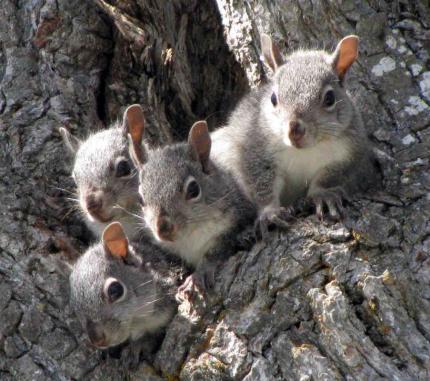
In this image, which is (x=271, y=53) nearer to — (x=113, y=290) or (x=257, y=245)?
(x=257, y=245)

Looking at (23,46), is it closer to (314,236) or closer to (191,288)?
(191,288)

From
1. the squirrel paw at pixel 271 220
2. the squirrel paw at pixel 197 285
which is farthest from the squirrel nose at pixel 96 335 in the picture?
the squirrel paw at pixel 271 220

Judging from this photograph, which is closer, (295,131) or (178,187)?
(295,131)

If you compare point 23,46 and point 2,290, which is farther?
point 23,46

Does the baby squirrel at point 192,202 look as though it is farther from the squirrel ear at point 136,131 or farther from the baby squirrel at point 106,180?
the baby squirrel at point 106,180

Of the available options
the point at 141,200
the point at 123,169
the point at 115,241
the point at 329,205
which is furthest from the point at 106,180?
the point at 329,205

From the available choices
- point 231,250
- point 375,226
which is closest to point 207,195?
point 231,250
